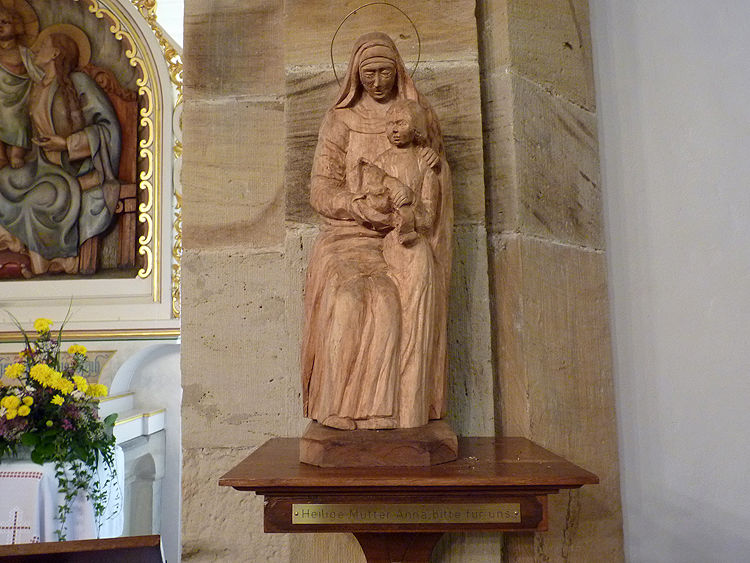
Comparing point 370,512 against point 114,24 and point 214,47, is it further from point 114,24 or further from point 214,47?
point 114,24

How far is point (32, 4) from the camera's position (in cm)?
500

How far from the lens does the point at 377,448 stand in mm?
1500

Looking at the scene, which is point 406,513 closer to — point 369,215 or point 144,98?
point 369,215

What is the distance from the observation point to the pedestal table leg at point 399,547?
1.67 m

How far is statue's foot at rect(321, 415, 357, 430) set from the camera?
1.52m

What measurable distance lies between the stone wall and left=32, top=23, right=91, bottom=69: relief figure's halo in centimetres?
312

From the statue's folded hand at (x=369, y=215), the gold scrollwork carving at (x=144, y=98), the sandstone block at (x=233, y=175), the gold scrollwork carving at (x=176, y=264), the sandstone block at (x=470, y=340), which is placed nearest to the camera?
the statue's folded hand at (x=369, y=215)

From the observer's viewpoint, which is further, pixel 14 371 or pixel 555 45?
pixel 14 371

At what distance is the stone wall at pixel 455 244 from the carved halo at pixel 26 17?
342 centimetres

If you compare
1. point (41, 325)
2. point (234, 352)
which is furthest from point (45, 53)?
point (234, 352)

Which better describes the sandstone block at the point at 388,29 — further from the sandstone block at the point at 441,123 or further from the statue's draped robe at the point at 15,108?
the statue's draped robe at the point at 15,108

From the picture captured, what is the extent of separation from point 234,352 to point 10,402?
182 centimetres

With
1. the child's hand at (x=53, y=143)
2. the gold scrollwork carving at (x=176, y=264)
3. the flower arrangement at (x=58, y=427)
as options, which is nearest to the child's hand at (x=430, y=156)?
the flower arrangement at (x=58, y=427)

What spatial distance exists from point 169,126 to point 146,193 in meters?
0.54
